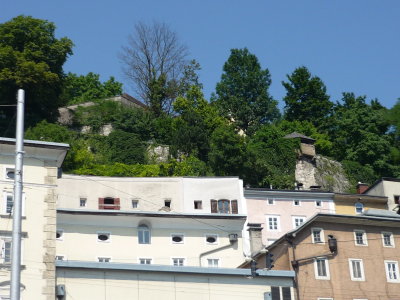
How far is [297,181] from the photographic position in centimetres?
8006

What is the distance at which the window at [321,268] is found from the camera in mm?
44906

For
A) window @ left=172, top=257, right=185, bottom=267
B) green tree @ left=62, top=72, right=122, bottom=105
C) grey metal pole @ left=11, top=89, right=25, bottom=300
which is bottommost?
grey metal pole @ left=11, top=89, right=25, bottom=300

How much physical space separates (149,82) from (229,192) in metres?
37.1

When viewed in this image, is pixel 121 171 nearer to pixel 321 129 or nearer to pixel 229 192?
pixel 229 192

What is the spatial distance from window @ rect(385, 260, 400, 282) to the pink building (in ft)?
58.8

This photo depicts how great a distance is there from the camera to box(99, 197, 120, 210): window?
64.5 m

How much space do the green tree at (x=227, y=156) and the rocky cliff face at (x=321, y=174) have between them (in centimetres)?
987

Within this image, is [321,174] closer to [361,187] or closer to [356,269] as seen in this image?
[361,187]

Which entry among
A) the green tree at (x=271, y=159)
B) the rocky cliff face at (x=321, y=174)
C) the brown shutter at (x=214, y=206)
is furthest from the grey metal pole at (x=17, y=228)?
the rocky cliff face at (x=321, y=174)

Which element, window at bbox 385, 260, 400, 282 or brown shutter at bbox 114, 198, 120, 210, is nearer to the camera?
window at bbox 385, 260, 400, 282

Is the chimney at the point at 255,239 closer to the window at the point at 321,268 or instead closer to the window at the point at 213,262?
the window at the point at 213,262

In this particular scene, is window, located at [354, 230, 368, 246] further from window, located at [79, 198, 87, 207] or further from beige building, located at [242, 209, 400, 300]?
window, located at [79, 198, 87, 207]

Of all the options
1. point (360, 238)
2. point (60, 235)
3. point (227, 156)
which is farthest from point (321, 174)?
point (60, 235)

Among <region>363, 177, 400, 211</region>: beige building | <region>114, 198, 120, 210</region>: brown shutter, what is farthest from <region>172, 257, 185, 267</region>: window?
<region>363, 177, 400, 211</region>: beige building
